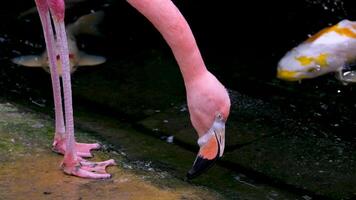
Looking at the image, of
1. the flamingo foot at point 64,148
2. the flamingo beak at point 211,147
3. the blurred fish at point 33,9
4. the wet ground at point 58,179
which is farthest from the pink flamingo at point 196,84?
the blurred fish at point 33,9

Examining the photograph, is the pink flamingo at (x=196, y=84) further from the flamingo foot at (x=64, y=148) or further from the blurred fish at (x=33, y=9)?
the blurred fish at (x=33, y=9)

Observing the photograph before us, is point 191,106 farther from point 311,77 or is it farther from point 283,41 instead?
point 283,41

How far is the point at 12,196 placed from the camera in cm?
309

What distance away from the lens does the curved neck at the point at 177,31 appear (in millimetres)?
3186

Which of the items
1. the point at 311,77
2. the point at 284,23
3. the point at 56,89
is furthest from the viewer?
the point at 284,23

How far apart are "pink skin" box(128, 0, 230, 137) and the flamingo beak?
0.03m

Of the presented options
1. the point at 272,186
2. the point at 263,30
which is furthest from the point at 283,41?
the point at 272,186

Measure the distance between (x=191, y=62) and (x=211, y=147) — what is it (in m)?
0.37

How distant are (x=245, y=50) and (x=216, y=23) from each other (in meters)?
0.54

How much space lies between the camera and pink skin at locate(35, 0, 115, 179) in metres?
3.25

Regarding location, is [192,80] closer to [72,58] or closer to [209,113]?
[209,113]

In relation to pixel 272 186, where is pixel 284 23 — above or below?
above

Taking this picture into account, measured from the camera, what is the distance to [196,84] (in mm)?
3227

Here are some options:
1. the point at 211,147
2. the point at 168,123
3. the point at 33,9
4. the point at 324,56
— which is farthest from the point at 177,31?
the point at 33,9
